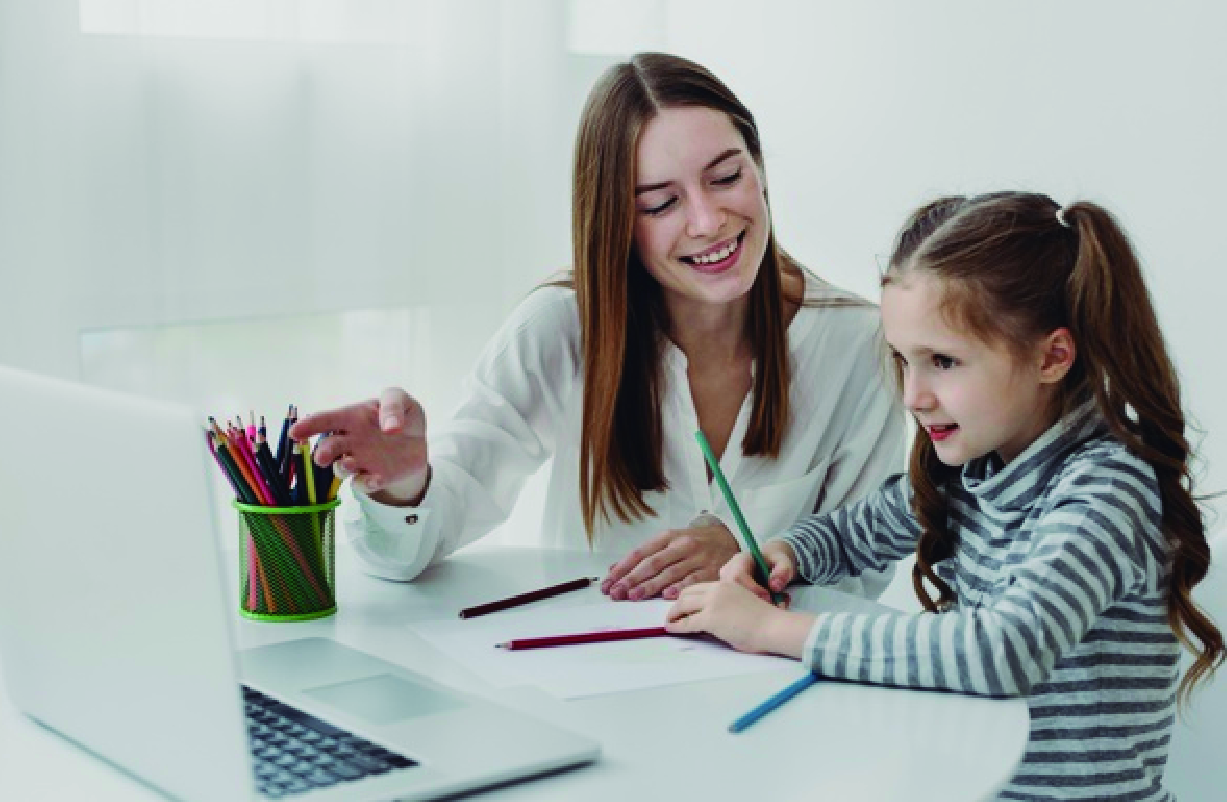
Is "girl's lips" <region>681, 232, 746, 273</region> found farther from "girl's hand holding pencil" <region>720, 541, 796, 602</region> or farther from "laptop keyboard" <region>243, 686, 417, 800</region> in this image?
"laptop keyboard" <region>243, 686, 417, 800</region>

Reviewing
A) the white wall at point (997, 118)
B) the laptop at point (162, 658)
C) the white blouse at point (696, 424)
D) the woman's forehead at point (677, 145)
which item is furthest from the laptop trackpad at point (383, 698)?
the white wall at point (997, 118)

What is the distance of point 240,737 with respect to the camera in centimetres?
84

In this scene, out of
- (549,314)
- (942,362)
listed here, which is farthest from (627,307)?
(942,362)

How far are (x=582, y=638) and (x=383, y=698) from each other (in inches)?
8.2

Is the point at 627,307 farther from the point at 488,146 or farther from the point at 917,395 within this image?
the point at 488,146

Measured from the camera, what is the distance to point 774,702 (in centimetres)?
110

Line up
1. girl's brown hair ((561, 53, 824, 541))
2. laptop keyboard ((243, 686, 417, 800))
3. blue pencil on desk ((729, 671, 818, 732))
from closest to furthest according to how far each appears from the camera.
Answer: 1. laptop keyboard ((243, 686, 417, 800))
2. blue pencil on desk ((729, 671, 818, 732))
3. girl's brown hair ((561, 53, 824, 541))

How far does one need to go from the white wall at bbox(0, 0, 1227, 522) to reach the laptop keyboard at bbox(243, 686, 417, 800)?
1154mm

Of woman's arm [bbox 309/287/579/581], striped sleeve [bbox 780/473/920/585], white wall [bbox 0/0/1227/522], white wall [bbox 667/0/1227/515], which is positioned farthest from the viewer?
white wall [bbox 667/0/1227/515]

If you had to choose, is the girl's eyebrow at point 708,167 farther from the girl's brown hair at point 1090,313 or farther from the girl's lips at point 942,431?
the girl's lips at point 942,431

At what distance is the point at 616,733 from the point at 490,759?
0.36 ft

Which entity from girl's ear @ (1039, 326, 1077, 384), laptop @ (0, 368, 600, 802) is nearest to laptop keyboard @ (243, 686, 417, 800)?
laptop @ (0, 368, 600, 802)

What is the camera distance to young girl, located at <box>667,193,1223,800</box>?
4.03ft

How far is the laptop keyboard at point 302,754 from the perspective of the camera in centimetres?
95
